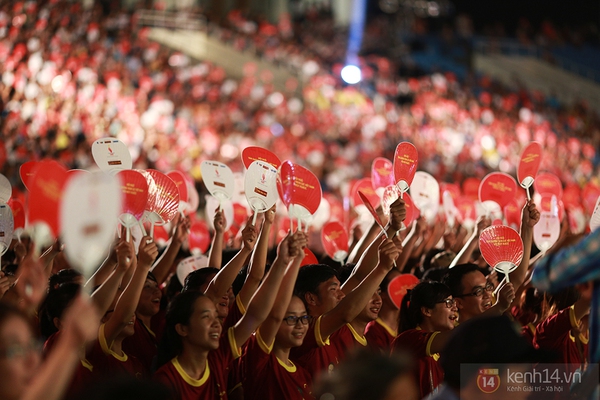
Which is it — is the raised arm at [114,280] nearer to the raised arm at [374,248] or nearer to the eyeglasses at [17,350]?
the eyeglasses at [17,350]

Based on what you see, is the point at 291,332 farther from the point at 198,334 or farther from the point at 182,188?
the point at 182,188

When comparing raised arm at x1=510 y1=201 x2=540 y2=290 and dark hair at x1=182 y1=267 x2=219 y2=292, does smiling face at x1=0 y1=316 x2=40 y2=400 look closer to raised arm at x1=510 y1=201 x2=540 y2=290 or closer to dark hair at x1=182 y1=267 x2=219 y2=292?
dark hair at x1=182 y1=267 x2=219 y2=292

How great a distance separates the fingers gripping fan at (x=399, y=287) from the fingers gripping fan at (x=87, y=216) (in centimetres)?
205

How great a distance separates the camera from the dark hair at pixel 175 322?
2.70 metres

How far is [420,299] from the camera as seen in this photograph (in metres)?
3.24

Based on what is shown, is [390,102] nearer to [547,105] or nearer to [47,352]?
[547,105]

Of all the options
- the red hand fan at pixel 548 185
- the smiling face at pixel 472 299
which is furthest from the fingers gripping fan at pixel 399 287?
the red hand fan at pixel 548 185

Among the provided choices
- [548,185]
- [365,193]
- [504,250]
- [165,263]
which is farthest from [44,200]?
[548,185]

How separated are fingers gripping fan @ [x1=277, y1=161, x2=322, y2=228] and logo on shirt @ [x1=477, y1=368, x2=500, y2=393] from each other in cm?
120

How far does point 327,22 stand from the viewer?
2225cm

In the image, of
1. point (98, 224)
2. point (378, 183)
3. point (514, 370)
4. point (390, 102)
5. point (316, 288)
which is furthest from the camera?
point (390, 102)

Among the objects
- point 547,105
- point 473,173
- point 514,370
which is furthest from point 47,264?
point 547,105

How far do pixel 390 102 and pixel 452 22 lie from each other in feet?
27.1

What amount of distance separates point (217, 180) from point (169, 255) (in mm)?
485
